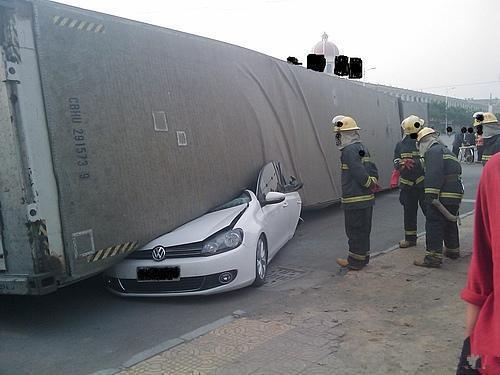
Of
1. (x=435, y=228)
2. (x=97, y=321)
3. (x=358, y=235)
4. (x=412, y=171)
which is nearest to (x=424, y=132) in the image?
(x=412, y=171)

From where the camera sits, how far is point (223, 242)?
490cm

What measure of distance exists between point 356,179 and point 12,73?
382 centimetres

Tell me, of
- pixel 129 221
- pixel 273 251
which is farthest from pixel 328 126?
pixel 129 221

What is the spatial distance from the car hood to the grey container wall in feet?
0.45

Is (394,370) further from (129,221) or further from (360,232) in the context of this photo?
(129,221)

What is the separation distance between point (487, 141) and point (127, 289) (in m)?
4.81

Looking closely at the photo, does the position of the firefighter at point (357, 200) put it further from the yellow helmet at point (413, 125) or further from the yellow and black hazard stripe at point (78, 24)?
the yellow and black hazard stripe at point (78, 24)

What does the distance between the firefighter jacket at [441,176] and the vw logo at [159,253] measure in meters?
3.12

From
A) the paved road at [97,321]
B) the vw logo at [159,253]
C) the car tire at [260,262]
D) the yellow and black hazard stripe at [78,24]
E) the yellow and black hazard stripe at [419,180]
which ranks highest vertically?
the yellow and black hazard stripe at [78,24]

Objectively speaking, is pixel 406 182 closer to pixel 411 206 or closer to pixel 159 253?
pixel 411 206

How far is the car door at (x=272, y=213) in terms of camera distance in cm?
591

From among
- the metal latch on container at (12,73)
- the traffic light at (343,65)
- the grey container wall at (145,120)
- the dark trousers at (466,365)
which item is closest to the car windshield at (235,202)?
the grey container wall at (145,120)

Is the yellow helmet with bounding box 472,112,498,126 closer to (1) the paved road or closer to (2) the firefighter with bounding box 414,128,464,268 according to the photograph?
(2) the firefighter with bounding box 414,128,464,268

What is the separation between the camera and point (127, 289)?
16.2 feet
